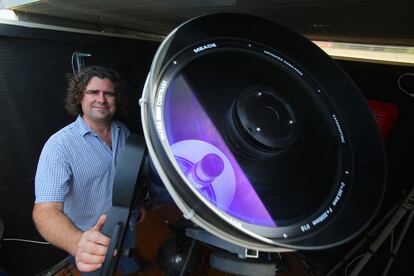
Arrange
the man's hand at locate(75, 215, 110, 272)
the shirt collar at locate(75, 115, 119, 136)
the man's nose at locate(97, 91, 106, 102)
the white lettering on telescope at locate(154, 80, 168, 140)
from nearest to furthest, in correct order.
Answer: the white lettering on telescope at locate(154, 80, 168, 140)
the man's hand at locate(75, 215, 110, 272)
the shirt collar at locate(75, 115, 119, 136)
the man's nose at locate(97, 91, 106, 102)

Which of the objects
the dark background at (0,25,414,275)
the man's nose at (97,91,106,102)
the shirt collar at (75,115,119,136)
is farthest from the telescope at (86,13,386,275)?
the dark background at (0,25,414,275)

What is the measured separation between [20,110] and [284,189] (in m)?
1.36

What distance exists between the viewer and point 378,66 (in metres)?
1.31

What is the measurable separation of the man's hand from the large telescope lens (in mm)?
227

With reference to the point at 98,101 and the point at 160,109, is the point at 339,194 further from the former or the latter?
the point at 98,101

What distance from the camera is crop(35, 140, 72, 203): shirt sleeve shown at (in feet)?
2.67

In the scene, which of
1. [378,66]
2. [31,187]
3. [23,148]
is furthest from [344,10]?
[31,187]

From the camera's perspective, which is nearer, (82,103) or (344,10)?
(344,10)

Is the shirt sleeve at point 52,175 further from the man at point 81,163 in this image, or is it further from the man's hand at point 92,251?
the man's hand at point 92,251

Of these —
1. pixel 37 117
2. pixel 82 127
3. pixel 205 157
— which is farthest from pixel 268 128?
pixel 37 117

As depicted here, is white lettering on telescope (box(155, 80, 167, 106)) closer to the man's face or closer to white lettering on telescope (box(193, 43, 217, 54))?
white lettering on telescope (box(193, 43, 217, 54))

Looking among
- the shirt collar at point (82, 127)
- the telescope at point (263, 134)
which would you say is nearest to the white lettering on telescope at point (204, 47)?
the telescope at point (263, 134)

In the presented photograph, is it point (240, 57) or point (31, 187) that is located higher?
point (240, 57)

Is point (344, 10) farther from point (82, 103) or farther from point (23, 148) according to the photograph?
point (23, 148)
